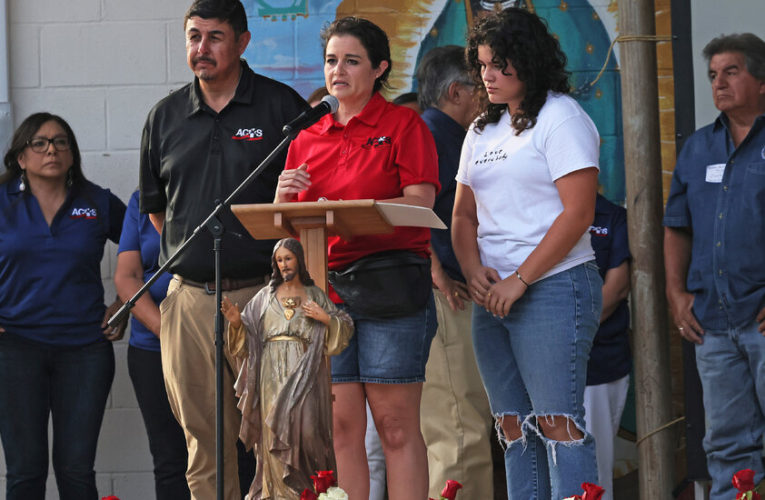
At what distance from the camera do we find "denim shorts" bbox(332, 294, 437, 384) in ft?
9.70

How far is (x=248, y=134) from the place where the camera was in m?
3.30

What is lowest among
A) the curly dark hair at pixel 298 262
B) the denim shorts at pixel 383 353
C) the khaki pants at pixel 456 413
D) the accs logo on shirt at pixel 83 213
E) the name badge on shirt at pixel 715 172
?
the khaki pants at pixel 456 413

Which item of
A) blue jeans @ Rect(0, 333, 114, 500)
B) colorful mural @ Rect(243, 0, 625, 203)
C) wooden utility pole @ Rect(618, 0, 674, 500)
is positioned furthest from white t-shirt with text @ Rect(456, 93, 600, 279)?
blue jeans @ Rect(0, 333, 114, 500)

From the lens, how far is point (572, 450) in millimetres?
2861

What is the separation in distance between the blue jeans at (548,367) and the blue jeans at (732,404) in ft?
3.08

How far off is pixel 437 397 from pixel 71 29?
7.91 feet

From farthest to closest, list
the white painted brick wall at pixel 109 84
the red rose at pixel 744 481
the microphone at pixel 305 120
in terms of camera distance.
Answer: the white painted brick wall at pixel 109 84
the microphone at pixel 305 120
the red rose at pixel 744 481

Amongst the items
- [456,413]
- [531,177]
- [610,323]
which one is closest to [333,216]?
[531,177]

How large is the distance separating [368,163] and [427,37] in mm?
2009

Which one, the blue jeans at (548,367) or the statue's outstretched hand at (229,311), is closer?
the statue's outstretched hand at (229,311)

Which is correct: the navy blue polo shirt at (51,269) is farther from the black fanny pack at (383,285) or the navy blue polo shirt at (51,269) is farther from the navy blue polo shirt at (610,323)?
the navy blue polo shirt at (610,323)

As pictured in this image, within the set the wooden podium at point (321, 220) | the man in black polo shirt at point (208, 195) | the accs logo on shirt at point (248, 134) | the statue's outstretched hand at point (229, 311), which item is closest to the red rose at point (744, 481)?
the wooden podium at point (321, 220)

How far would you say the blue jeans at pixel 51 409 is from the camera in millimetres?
4242

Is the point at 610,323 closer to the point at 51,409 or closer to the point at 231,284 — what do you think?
the point at 231,284
